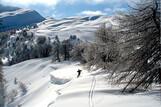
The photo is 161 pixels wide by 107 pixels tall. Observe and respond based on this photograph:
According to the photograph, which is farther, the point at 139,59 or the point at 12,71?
the point at 12,71

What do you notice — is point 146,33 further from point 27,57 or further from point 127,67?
point 27,57

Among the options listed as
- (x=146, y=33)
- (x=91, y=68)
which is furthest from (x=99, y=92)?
(x=91, y=68)

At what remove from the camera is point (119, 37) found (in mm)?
24797

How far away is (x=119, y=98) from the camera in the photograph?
2028 centimetres

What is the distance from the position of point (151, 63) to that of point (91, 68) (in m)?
32.8

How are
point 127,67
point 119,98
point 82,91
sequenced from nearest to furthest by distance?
point 119,98, point 127,67, point 82,91

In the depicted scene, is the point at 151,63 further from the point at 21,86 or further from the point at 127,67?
the point at 21,86

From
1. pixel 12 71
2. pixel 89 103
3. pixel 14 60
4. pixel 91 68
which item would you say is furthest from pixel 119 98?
pixel 14 60

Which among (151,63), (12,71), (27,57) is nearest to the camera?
(151,63)

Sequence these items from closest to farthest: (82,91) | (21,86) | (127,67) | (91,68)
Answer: (127,67)
(82,91)
(91,68)
(21,86)

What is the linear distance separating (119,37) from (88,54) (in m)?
32.0

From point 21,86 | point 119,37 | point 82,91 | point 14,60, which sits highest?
point 119,37

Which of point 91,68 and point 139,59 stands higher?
point 139,59

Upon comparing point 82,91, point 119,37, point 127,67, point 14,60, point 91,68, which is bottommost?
point 14,60
